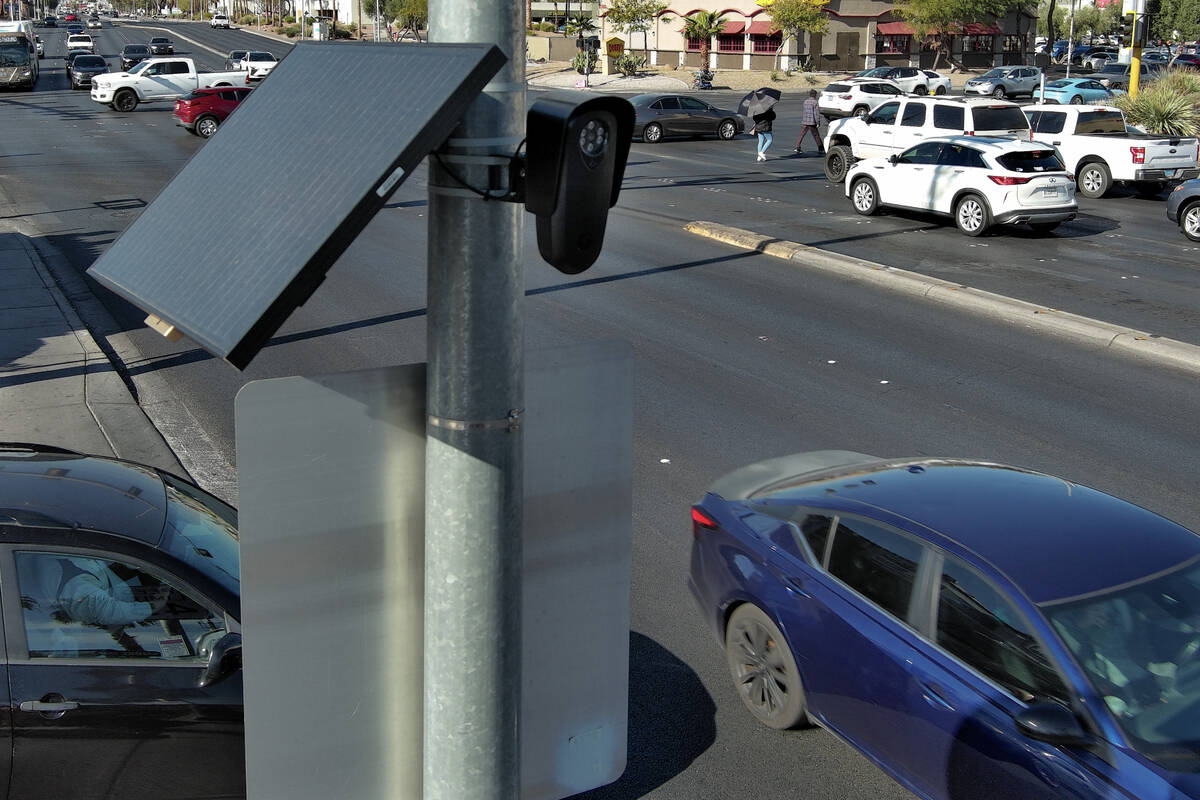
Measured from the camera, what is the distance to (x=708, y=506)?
639 cm

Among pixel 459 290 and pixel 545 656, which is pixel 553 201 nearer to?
pixel 459 290

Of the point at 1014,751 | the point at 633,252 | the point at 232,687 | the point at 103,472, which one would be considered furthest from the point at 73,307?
the point at 1014,751

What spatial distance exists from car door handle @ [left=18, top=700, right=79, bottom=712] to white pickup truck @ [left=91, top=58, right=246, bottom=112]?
137ft

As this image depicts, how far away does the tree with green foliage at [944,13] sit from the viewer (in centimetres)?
7594

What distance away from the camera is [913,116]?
27375mm

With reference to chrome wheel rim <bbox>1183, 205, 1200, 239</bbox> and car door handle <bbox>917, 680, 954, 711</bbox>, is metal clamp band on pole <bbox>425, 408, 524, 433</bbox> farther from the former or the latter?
chrome wheel rim <bbox>1183, 205, 1200, 239</bbox>

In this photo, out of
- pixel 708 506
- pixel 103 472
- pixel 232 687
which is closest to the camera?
pixel 232 687

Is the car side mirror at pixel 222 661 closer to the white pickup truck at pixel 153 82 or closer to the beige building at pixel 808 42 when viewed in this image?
the white pickup truck at pixel 153 82

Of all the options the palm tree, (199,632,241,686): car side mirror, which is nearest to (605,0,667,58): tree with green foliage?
the palm tree

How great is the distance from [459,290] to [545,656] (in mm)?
911

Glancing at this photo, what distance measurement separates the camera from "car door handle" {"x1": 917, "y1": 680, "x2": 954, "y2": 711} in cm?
475

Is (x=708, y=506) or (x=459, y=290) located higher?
(x=459, y=290)

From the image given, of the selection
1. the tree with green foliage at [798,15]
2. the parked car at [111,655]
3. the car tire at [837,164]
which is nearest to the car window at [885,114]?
the car tire at [837,164]

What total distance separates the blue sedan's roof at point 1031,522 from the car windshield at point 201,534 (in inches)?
109
